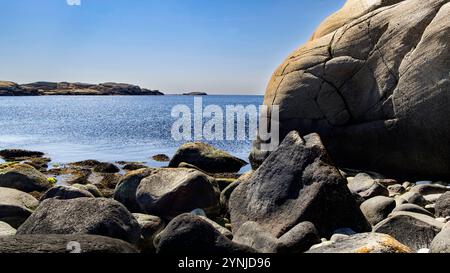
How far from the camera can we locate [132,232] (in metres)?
9.48

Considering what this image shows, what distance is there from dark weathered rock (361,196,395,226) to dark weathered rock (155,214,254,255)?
14.7 feet

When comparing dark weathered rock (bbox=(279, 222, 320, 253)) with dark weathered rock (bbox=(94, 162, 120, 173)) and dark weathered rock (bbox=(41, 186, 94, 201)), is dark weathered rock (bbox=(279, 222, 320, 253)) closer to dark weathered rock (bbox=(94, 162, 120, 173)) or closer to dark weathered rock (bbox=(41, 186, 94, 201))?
dark weathered rock (bbox=(41, 186, 94, 201))

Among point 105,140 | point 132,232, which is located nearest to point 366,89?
point 132,232

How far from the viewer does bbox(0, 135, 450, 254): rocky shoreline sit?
7.52m

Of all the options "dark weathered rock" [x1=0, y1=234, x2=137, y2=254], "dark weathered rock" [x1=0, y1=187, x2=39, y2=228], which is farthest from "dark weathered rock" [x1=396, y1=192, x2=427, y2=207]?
"dark weathered rock" [x1=0, y1=187, x2=39, y2=228]

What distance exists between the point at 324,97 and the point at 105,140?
93.4 feet

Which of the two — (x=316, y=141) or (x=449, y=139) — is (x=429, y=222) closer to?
(x=316, y=141)

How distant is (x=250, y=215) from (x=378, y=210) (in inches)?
119

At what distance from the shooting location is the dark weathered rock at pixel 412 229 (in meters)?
8.73

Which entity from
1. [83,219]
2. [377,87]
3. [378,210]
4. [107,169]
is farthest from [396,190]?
[107,169]

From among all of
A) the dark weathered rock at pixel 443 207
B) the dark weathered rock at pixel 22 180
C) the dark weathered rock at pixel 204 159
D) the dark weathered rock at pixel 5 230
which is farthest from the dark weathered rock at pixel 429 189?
the dark weathered rock at pixel 22 180

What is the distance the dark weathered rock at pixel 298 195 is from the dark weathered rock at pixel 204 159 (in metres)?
12.7

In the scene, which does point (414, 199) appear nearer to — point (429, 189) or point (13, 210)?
point (429, 189)

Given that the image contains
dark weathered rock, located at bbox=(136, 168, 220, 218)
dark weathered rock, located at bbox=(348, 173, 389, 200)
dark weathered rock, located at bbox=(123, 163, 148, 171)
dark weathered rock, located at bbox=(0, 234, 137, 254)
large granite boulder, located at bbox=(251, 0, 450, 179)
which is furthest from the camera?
dark weathered rock, located at bbox=(123, 163, 148, 171)
